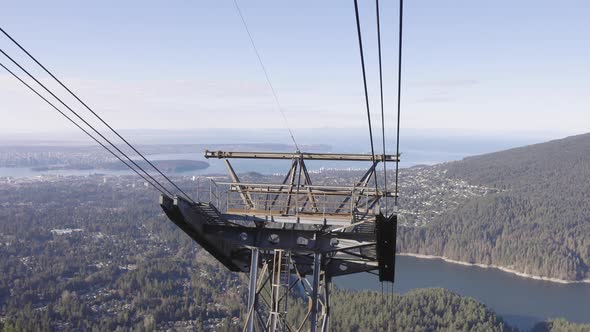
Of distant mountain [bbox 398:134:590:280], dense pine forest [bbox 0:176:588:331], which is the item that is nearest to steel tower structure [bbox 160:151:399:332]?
dense pine forest [bbox 0:176:588:331]

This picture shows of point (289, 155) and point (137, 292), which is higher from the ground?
point (289, 155)

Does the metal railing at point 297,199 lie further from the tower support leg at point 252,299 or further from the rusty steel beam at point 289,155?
the tower support leg at point 252,299

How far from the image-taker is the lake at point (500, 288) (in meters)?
91.0

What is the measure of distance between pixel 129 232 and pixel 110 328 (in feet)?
288

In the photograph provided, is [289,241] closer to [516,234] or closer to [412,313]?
[412,313]

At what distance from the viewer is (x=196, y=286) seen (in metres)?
104

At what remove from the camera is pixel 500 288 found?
110438mm

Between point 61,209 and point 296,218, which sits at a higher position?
point 296,218

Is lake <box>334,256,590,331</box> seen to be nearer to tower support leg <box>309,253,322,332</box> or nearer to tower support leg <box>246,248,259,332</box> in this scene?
tower support leg <box>309,253,322,332</box>

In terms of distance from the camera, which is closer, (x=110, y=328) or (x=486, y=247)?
(x=110, y=328)

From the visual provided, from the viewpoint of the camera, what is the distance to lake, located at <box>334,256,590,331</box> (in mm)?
91000

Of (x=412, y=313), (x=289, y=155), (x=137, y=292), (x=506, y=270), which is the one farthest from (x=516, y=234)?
(x=289, y=155)

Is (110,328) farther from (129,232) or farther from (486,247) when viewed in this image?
(486,247)

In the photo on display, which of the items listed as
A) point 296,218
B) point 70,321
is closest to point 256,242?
point 296,218
